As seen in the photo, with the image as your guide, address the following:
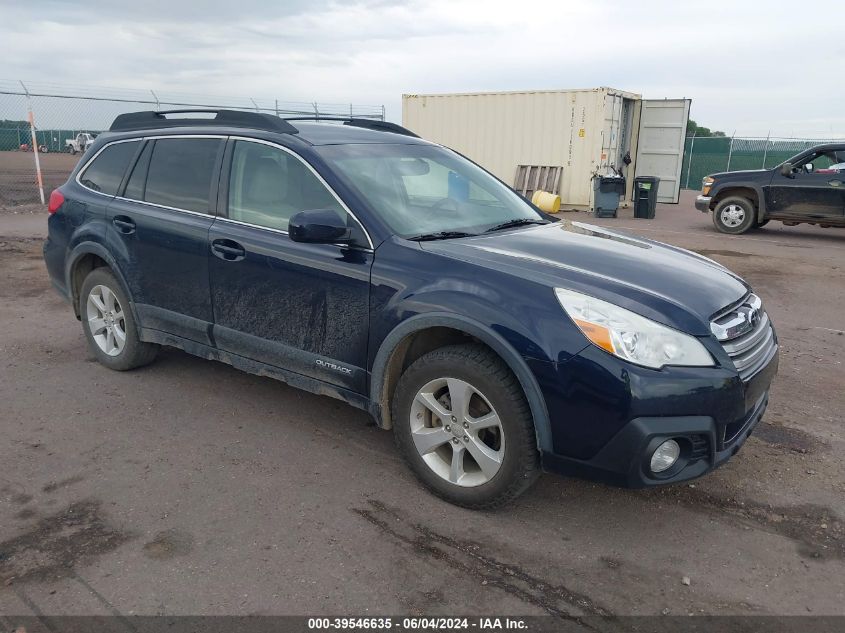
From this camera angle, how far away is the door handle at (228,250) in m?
4.01

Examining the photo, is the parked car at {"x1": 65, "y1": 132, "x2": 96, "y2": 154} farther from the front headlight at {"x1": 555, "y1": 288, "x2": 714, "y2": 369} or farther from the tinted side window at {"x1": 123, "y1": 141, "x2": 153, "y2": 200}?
the front headlight at {"x1": 555, "y1": 288, "x2": 714, "y2": 369}

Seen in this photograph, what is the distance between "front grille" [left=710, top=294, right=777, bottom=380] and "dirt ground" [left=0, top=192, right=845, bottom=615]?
749 mm

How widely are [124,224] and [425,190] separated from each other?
211 centimetres

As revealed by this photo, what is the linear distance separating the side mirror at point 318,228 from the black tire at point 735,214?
11997mm

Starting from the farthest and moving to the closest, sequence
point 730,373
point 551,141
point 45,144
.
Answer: point 45,144
point 551,141
point 730,373

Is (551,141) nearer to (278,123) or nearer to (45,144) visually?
(278,123)

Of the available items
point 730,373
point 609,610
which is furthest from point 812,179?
point 609,610

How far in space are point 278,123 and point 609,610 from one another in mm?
3078

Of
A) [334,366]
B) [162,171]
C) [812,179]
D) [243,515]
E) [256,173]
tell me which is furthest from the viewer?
[812,179]

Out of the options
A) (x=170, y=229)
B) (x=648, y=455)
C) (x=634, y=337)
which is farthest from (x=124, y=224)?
(x=648, y=455)

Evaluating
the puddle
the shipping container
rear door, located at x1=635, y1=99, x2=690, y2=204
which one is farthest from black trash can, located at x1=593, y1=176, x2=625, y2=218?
the puddle

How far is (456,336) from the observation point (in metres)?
3.43

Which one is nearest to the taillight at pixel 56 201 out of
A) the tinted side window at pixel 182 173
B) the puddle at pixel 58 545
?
the tinted side window at pixel 182 173

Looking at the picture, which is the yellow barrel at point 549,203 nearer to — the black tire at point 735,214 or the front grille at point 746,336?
the front grille at point 746,336
